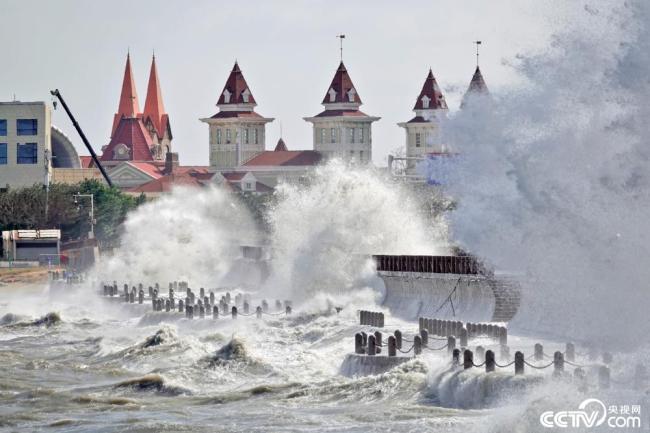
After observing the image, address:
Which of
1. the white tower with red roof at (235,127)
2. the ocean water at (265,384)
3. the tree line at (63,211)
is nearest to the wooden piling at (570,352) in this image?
the ocean water at (265,384)

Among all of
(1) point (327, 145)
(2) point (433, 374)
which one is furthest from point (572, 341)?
(1) point (327, 145)

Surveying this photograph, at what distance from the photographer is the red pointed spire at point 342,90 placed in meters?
190

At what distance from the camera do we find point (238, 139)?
190625 mm

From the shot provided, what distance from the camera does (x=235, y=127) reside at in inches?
7495

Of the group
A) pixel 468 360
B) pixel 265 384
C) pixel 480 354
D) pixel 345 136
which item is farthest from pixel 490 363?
pixel 345 136

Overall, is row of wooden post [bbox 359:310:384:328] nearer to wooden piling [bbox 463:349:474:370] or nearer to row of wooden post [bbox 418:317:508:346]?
row of wooden post [bbox 418:317:508:346]

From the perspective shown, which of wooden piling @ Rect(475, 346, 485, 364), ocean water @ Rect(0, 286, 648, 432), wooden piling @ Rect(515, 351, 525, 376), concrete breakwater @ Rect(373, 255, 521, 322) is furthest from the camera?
concrete breakwater @ Rect(373, 255, 521, 322)

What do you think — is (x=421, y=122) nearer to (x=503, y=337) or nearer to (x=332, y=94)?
(x=332, y=94)

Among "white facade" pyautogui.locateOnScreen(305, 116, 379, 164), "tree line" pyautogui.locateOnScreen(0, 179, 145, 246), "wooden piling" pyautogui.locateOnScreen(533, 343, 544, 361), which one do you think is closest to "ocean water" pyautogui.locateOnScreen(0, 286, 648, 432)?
"wooden piling" pyautogui.locateOnScreen(533, 343, 544, 361)

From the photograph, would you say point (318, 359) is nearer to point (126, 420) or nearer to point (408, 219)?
point (126, 420)

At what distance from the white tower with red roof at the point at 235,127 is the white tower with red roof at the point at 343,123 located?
5997mm

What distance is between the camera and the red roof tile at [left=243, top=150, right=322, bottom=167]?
182 meters

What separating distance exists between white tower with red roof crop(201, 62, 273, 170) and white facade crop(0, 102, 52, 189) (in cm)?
7419

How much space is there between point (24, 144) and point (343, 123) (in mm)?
76003
